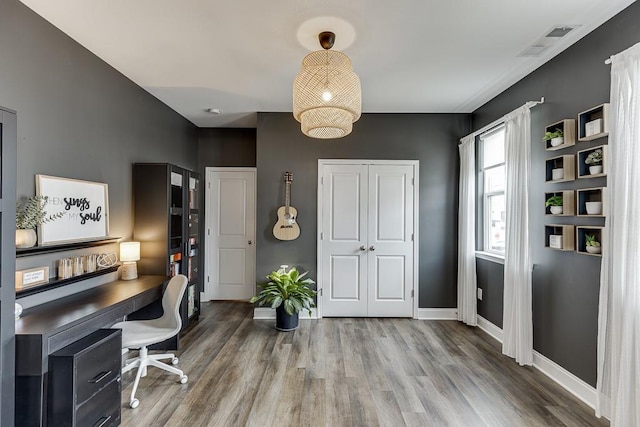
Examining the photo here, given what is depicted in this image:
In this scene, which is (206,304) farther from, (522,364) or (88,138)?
(522,364)

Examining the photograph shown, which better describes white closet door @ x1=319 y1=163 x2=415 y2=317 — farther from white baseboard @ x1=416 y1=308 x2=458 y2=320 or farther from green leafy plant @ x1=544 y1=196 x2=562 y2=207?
green leafy plant @ x1=544 y1=196 x2=562 y2=207

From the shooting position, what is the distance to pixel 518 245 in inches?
121

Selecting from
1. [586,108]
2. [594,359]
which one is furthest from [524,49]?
[594,359]

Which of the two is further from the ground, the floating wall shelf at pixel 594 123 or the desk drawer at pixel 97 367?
the floating wall shelf at pixel 594 123

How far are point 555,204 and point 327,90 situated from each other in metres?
2.09

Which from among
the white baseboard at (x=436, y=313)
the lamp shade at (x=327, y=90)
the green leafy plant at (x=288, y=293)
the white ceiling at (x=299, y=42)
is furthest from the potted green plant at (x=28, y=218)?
the white baseboard at (x=436, y=313)

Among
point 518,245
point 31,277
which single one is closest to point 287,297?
point 31,277

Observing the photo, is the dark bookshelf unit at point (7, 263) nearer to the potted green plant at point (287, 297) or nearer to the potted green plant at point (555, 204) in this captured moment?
the potted green plant at point (287, 297)

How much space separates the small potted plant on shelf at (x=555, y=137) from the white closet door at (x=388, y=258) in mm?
1979

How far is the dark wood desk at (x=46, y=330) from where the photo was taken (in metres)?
1.72

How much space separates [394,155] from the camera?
4.52m

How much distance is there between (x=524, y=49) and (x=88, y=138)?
12.5 ft

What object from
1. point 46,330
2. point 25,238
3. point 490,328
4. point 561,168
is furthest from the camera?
point 490,328

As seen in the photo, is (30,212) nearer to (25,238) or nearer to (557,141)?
(25,238)
